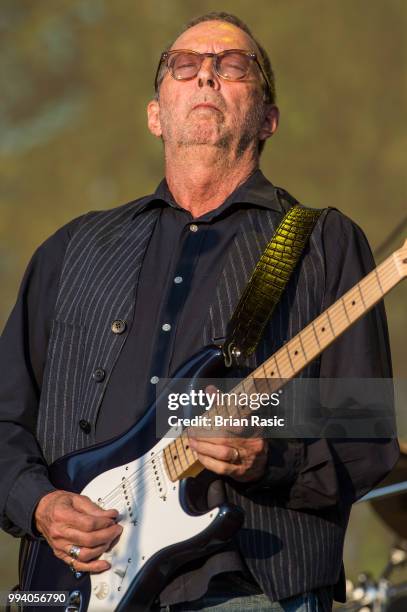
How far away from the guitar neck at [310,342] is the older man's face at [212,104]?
782 millimetres

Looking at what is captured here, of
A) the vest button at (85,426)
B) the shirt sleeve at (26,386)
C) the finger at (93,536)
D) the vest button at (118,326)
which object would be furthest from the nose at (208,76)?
the finger at (93,536)

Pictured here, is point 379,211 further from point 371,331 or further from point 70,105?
point 371,331

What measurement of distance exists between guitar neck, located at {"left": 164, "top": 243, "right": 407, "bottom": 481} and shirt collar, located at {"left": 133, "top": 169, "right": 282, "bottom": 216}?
1.95 feet

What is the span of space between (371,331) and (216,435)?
0.49 metres

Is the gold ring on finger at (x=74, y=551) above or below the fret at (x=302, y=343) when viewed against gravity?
below

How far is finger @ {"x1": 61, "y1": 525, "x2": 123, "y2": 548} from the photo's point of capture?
7.95ft

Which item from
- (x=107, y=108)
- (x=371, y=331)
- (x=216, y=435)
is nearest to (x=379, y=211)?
(x=107, y=108)

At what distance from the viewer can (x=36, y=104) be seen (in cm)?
600

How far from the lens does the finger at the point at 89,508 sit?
8.05 ft

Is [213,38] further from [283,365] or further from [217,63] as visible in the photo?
[283,365]

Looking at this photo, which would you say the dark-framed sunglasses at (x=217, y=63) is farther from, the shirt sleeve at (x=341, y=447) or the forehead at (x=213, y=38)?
the shirt sleeve at (x=341, y=447)

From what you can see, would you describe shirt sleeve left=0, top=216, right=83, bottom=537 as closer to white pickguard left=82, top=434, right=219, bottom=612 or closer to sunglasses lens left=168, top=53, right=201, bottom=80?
white pickguard left=82, top=434, right=219, bottom=612

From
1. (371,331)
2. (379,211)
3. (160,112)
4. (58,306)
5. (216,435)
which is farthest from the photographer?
(379,211)

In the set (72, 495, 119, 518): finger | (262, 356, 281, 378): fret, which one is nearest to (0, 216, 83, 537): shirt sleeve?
(72, 495, 119, 518): finger
